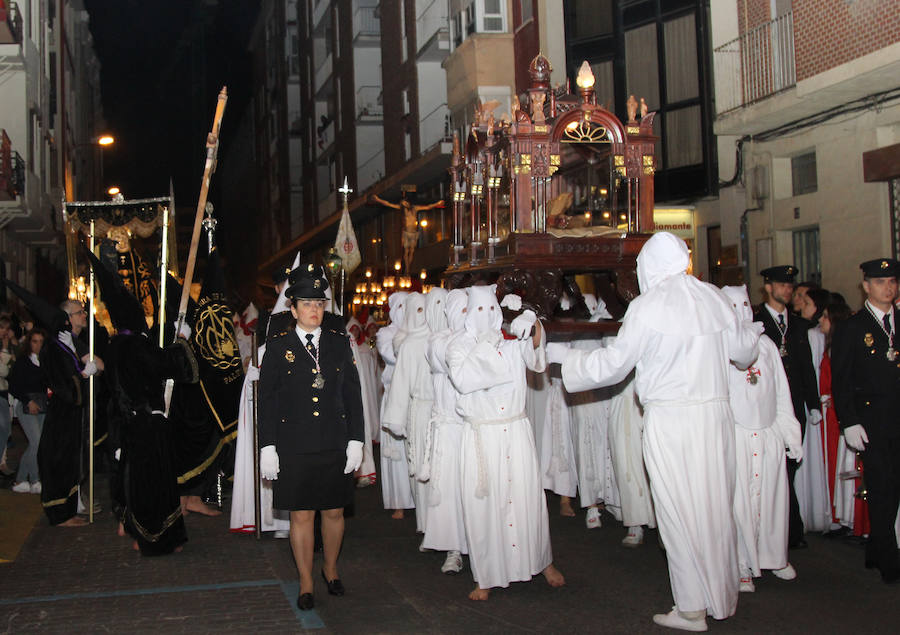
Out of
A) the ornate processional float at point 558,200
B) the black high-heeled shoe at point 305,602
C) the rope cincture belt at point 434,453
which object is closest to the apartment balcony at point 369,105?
the ornate processional float at point 558,200

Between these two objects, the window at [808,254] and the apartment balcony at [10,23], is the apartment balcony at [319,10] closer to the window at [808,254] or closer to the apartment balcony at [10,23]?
the apartment balcony at [10,23]

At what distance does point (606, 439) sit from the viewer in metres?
9.08

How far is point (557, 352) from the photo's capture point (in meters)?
6.64

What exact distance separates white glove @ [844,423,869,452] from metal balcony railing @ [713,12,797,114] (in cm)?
841

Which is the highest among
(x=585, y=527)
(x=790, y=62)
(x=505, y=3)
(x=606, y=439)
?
(x=505, y=3)

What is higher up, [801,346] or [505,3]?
[505,3]

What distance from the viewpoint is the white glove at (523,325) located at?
22.3ft

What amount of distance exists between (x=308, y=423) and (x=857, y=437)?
372 centimetres

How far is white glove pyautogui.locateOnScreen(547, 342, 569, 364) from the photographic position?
6577 millimetres

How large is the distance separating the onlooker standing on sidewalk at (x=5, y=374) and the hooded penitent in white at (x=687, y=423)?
7.53 meters

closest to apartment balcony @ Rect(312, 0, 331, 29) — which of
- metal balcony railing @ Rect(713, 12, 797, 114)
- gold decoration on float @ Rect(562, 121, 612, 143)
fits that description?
metal balcony railing @ Rect(713, 12, 797, 114)

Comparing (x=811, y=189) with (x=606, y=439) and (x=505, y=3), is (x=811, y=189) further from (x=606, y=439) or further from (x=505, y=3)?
(x=505, y=3)

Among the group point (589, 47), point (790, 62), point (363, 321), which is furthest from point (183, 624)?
point (589, 47)

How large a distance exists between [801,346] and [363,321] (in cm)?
966
